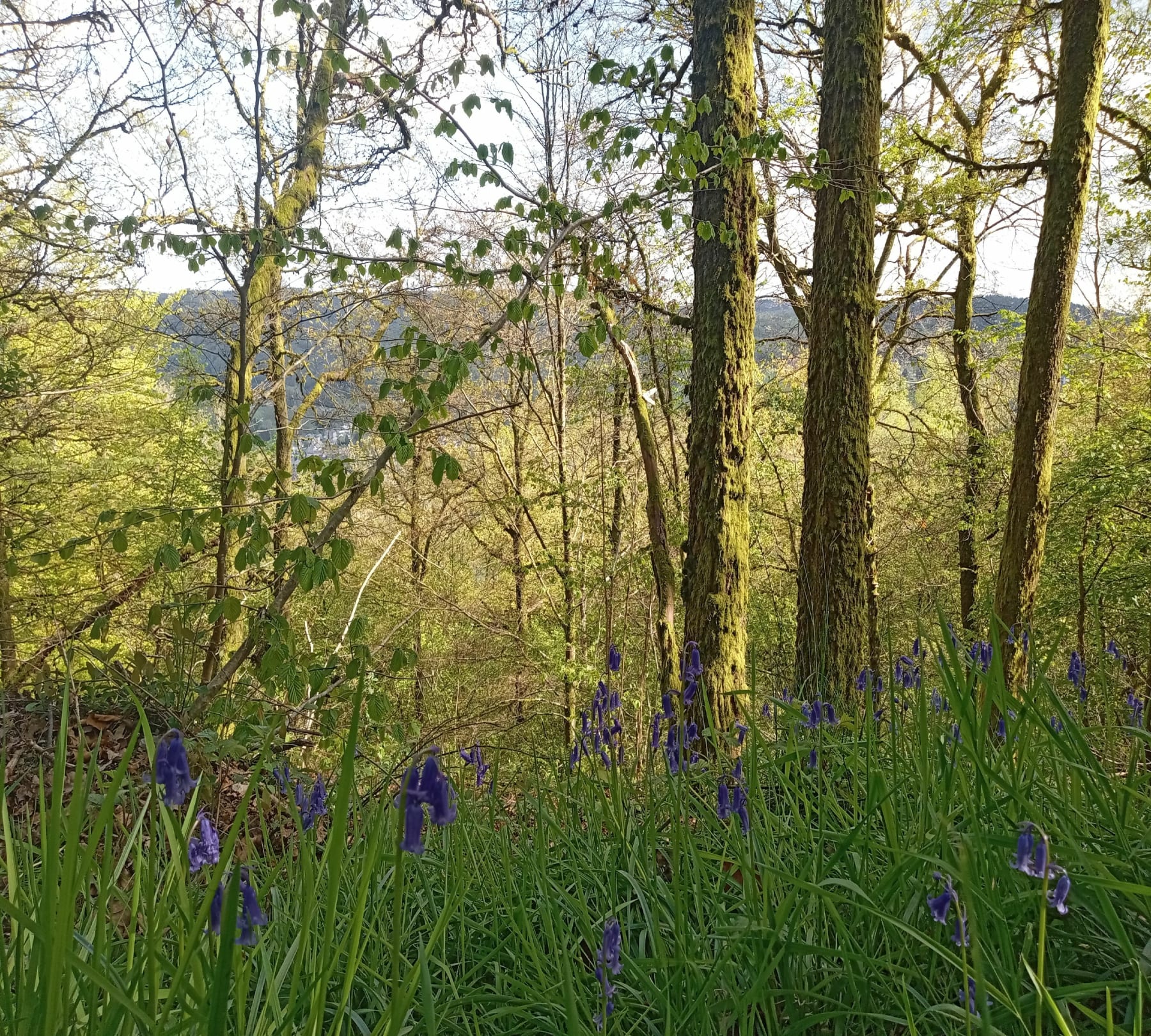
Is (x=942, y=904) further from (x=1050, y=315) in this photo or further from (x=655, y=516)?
(x=1050, y=315)

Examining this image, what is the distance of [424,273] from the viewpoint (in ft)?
32.0

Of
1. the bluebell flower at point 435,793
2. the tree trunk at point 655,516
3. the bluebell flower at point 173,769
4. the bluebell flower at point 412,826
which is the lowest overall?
the tree trunk at point 655,516

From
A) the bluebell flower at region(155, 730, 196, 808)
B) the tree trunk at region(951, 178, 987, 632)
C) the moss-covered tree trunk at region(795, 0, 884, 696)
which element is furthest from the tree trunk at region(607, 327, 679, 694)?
the tree trunk at region(951, 178, 987, 632)

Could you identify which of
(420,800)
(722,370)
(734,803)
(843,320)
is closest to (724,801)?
(734,803)

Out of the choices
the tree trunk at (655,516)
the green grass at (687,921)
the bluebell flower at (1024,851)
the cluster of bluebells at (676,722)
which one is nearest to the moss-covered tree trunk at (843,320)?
the tree trunk at (655,516)

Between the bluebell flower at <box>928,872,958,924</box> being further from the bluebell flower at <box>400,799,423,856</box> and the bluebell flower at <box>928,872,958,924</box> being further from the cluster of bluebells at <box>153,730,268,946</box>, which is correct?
the cluster of bluebells at <box>153,730,268,946</box>

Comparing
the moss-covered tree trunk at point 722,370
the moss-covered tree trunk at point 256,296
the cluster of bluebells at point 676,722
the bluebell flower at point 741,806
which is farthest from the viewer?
the moss-covered tree trunk at point 722,370

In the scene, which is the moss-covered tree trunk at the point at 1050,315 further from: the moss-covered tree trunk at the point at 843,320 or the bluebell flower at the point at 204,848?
the bluebell flower at the point at 204,848

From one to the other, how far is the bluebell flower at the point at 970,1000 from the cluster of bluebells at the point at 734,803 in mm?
504

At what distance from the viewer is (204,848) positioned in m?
1.14

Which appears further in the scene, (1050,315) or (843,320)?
(1050,315)

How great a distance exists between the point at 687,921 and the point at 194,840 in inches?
37.2

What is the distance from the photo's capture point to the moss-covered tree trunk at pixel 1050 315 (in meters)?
6.18

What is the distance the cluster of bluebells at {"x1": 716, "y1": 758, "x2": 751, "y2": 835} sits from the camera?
170cm
